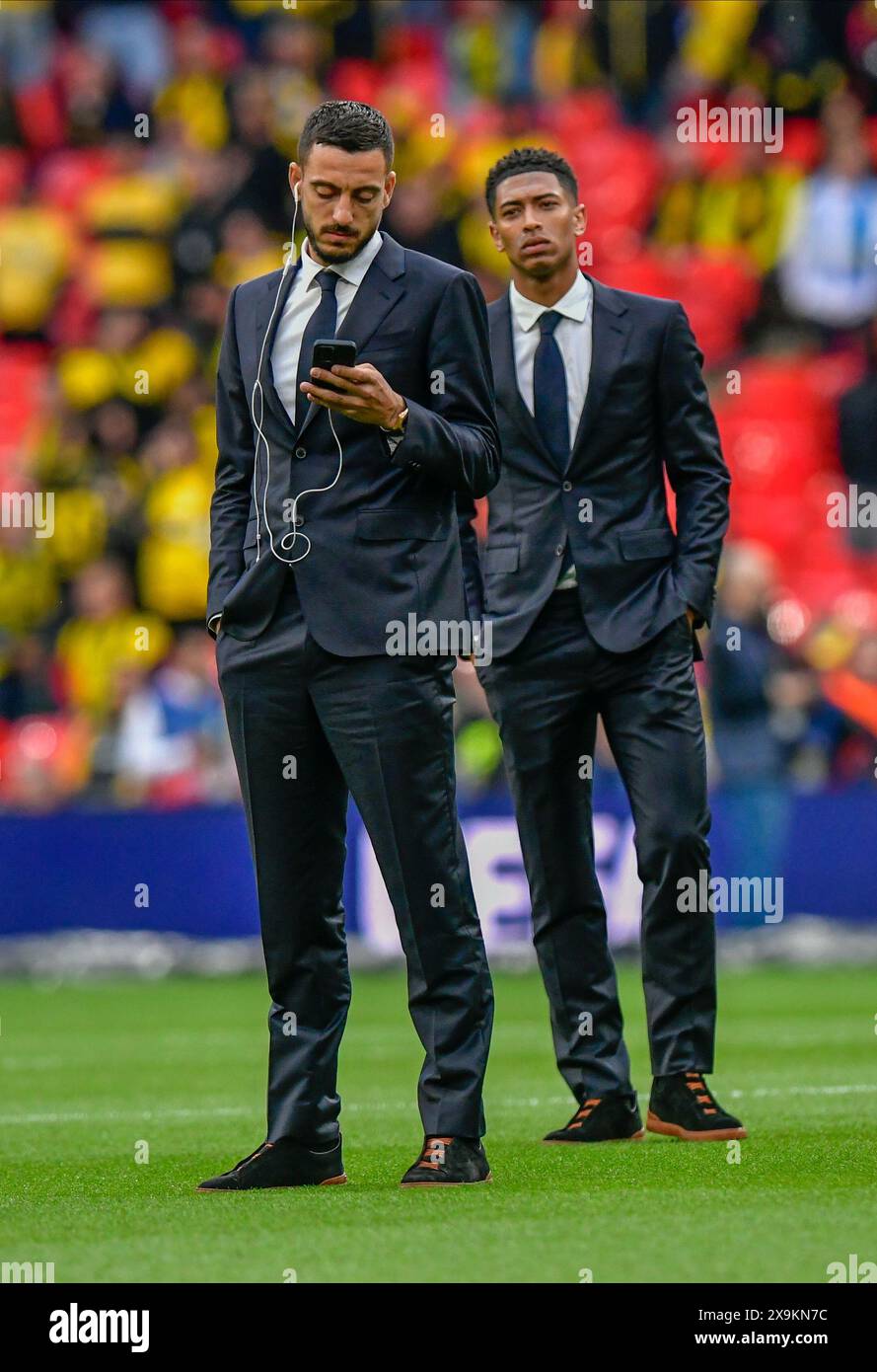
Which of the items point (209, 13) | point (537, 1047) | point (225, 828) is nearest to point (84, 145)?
point (209, 13)

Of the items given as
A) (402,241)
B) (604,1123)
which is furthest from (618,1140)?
(402,241)

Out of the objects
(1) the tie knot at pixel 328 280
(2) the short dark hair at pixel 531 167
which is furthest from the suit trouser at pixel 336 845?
(2) the short dark hair at pixel 531 167

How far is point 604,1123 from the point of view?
19.9 ft

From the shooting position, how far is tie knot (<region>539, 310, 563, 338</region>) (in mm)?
6391

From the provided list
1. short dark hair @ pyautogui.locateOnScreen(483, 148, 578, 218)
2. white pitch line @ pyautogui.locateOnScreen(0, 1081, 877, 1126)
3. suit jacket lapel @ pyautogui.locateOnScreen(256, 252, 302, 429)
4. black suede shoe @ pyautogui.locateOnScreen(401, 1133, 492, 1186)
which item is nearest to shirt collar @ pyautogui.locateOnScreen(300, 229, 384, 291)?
suit jacket lapel @ pyautogui.locateOnScreen(256, 252, 302, 429)

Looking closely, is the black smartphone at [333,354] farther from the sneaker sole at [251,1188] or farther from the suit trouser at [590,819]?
the sneaker sole at [251,1188]

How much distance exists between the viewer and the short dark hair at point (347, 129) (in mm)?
4973

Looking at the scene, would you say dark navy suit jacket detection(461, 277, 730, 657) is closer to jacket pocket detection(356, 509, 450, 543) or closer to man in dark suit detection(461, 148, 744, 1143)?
man in dark suit detection(461, 148, 744, 1143)

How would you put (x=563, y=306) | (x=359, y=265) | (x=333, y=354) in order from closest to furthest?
1. (x=333, y=354)
2. (x=359, y=265)
3. (x=563, y=306)

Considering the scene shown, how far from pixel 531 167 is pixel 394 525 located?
1.58m

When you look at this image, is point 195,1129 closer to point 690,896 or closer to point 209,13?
point 690,896

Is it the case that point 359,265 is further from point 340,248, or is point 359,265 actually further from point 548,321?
point 548,321

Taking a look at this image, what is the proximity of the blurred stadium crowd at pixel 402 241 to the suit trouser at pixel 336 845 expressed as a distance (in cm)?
693

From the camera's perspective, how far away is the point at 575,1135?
6.03 m
